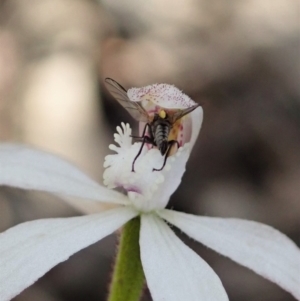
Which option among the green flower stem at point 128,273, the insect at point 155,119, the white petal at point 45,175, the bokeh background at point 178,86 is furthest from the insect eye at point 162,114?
the bokeh background at point 178,86

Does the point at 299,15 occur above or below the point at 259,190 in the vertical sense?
above

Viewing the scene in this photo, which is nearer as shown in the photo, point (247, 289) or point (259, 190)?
point (247, 289)

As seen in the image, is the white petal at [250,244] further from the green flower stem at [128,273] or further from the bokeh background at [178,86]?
the bokeh background at [178,86]

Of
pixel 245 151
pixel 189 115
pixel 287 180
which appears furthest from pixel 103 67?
pixel 189 115

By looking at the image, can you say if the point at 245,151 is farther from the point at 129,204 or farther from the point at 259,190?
the point at 129,204

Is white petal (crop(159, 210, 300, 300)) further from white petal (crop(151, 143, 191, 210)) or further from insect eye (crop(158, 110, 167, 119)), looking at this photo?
insect eye (crop(158, 110, 167, 119))

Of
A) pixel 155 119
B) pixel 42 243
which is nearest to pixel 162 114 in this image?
pixel 155 119

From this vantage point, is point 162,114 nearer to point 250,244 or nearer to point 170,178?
point 170,178
